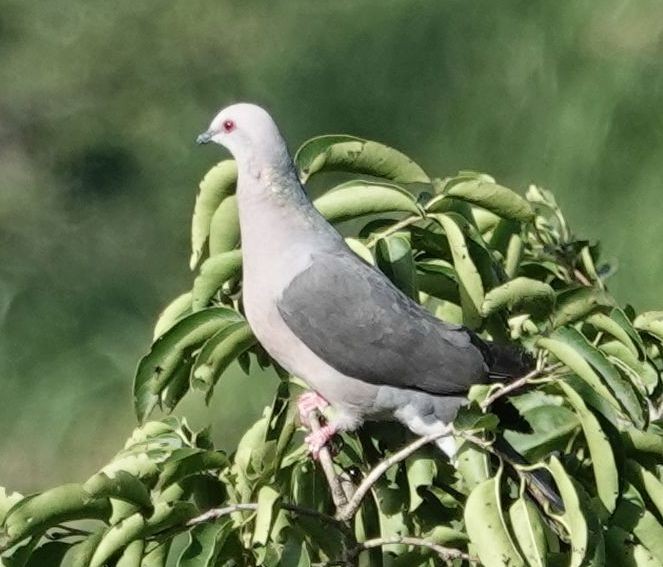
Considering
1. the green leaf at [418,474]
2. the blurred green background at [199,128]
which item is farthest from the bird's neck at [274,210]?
the blurred green background at [199,128]

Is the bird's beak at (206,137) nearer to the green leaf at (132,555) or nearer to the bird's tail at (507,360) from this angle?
the bird's tail at (507,360)

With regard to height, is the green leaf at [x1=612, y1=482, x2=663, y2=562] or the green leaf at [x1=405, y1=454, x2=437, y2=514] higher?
the green leaf at [x1=405, y1=454, x2=437, y2=514]

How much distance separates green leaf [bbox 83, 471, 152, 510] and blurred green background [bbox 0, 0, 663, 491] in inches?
75.2

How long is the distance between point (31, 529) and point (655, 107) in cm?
302

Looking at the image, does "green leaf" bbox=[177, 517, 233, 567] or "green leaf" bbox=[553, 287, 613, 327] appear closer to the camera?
"green leaf" bbox=[177, 517, 233, 567]

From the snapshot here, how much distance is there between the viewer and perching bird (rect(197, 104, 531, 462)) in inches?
61.0

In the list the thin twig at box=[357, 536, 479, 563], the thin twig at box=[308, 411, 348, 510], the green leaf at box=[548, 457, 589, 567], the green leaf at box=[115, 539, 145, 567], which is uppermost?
the thin twig at box=[308, 411, 348, 510]

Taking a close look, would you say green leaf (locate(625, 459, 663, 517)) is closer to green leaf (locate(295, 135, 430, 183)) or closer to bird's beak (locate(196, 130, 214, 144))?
green leaf (locate(295, 135, 430, 183))

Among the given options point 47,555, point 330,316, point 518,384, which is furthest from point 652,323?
point 47,555

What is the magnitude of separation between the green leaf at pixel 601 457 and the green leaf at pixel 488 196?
0.79ft

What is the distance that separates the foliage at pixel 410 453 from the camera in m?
1.23

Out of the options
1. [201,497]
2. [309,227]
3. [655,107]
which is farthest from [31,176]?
[201,497]

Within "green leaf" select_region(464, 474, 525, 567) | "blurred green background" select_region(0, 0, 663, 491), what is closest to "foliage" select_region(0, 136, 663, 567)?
"green leaf" select_region(464, 474, 525, 567)

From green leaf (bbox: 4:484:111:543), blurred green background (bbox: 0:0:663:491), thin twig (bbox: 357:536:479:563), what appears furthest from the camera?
blurred green background (bbox: 0:0:663:491)
